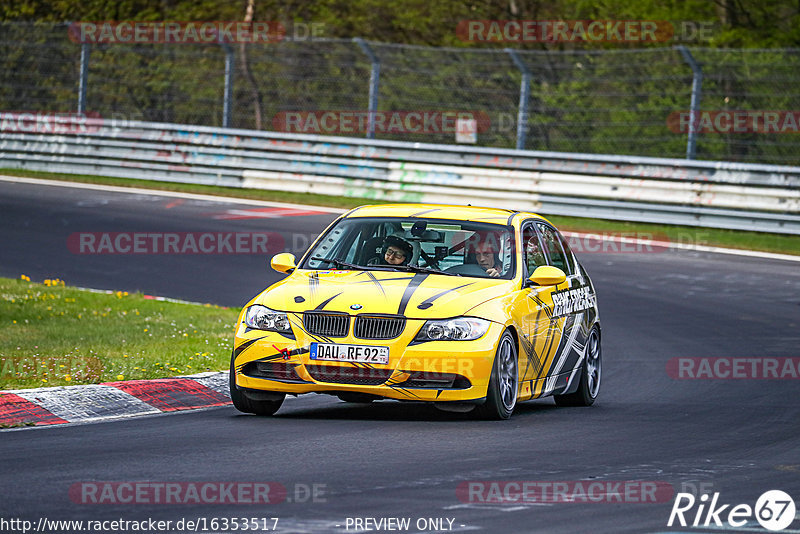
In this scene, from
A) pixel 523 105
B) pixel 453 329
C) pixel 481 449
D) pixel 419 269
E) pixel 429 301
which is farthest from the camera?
pixel 523 105

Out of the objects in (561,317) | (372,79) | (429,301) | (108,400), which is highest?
(372,79)

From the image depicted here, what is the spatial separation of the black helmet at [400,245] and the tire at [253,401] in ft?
4.70

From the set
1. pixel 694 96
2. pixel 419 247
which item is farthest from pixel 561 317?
pixel 694 96

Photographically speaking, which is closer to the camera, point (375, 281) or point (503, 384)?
point (503, 384)

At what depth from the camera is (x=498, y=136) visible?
26.3 metres

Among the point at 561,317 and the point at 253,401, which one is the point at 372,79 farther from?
the point at 253,401

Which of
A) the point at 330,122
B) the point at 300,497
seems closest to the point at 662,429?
the point at 300,497

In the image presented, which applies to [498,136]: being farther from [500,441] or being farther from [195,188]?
[500,441]

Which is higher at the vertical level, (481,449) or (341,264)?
(341,264)

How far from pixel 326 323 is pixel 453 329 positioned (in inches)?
32.4

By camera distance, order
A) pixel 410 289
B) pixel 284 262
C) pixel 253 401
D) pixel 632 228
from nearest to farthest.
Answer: pixel 410 289
pixel 253 401
pixel 284 262
pixel 632 228

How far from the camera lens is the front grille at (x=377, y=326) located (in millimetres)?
9344

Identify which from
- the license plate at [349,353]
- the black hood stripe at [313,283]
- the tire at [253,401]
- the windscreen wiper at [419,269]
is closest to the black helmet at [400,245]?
the windscreen wiper at [419,269]

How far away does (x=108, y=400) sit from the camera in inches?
389
